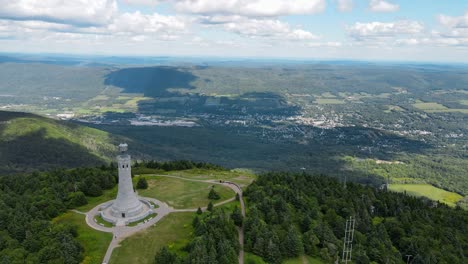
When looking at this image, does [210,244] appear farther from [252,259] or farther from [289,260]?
[289,260]

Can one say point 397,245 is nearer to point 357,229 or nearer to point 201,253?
point 357,229

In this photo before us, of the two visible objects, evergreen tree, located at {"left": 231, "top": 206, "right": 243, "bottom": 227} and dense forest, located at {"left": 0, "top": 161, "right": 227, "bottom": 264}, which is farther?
evergreen tree, located at {"left": 231, "top": 206, "right": 243, "bottom": 227}

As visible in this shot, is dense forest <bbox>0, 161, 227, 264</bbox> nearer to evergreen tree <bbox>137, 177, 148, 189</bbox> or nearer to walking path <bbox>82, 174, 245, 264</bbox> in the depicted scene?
walking path <bbox>82, 174, 245, 264</bbox>

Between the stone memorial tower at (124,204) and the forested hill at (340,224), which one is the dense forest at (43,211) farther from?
the forested hill at (340,224)

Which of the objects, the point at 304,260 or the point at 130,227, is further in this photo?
the point at 130,227

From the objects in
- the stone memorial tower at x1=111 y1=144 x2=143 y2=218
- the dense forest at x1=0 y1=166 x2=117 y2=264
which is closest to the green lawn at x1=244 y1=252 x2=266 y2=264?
the stone memorial tower at x1=111 y1=144 x2=143 y2=218

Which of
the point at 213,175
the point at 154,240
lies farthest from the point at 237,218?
the point at 213,175
